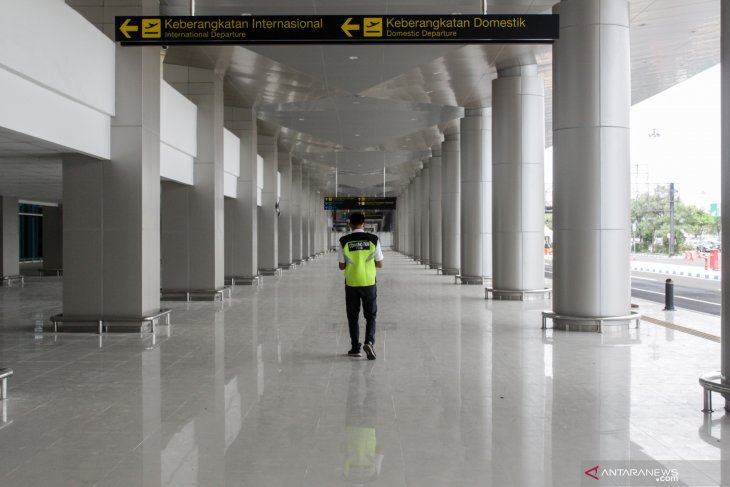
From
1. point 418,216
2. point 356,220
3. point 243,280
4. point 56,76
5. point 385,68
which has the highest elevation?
point 385,68

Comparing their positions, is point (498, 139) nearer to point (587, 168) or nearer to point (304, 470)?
point (587, 168)

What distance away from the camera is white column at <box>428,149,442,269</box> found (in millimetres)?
36406

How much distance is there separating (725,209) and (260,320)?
9381 millimetres

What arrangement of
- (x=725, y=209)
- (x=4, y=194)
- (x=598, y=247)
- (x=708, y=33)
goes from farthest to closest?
(x=4, y=194), (x=708, y=33), (x=598, y=247), (x=725, y=209)

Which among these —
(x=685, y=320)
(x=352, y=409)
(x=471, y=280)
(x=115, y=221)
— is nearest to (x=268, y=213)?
(x=471, y=280)

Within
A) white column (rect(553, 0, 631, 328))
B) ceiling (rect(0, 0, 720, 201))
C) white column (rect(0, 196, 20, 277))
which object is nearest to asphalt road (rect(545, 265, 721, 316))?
white column (rect(553, 0, 631, 328))

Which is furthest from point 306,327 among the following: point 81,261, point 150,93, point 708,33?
point 708,33

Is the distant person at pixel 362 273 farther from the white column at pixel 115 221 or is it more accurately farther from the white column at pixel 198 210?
the white column at pixel 198 210

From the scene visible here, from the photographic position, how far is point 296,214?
44062 mm

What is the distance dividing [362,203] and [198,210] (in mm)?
25691

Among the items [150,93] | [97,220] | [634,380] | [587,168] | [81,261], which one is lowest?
[634,380]

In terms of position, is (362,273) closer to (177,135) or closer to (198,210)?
(177,135)

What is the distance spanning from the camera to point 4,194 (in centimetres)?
2600

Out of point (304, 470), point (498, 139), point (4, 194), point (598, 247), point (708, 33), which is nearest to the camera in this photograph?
point (304, 470)
